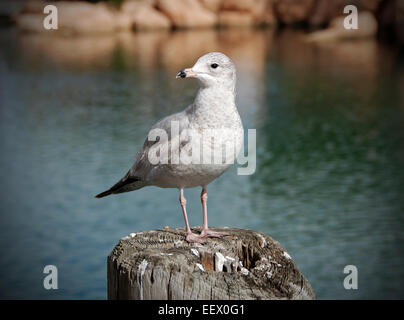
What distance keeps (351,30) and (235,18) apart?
7.62 m

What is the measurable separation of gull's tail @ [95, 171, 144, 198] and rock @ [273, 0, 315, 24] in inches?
1302

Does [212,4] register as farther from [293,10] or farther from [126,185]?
[126,185]

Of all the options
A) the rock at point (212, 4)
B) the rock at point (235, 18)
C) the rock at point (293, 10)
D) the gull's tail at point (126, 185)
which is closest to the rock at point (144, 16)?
the rock at point (212, 4)

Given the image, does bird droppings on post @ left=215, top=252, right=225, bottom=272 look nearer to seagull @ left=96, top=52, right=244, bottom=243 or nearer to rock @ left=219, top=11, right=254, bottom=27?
seagull @ left=96, top=52, right=244, bottom=243

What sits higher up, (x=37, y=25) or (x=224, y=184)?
(x=37, y=25)

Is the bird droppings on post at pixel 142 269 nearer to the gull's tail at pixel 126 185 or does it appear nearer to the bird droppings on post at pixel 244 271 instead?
the bird droppings on post at pixel 244 271

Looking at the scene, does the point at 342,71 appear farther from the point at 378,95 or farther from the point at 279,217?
the point at 279,217

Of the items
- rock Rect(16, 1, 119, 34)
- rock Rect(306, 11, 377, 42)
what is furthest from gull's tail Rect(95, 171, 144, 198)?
rock Rect(16, 1, 119, 34)

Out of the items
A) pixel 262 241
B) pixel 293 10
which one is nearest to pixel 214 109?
pixel 262 241

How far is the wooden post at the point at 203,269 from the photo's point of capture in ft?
10.3

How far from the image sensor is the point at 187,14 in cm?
3516

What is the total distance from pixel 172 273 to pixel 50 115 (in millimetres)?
15755

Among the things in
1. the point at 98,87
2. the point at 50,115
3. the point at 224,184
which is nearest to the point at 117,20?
Result: the point at 98,87

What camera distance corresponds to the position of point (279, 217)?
38.4ft
